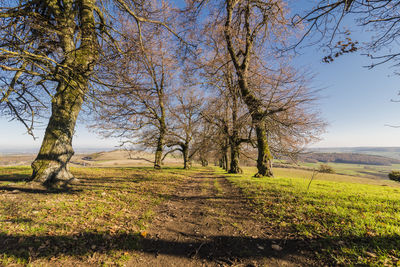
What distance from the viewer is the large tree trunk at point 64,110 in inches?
224

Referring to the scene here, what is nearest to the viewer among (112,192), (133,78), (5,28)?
(5,28)

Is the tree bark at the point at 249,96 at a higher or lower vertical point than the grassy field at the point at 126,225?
higher

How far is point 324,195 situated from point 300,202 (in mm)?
1238

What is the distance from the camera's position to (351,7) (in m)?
4.06

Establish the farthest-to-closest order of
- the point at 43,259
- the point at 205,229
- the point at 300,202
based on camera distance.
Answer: the point at 300,202 < the point at 205,229 < the point at 43,259

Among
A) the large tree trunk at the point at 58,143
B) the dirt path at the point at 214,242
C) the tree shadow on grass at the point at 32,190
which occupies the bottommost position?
the dirt path at the point at 214,242

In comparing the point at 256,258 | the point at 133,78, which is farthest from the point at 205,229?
the point at 133,78

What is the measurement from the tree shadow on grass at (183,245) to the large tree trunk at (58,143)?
3.92 m

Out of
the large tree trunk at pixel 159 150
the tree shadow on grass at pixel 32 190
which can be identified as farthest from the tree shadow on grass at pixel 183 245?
the large tree trunk at pixel 159 150

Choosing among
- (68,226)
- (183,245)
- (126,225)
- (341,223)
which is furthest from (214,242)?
(68,226)

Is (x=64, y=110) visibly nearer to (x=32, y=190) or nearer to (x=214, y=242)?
(x=32, y=190)

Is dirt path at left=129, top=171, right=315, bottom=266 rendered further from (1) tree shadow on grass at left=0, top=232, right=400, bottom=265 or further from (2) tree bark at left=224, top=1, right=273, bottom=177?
(2) tree bark at left=224, top=1, right=273, bottom=177

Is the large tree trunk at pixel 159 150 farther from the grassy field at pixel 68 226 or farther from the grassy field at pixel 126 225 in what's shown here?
the grassy field at pixel 126 225

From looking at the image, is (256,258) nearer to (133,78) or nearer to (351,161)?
(133,78)
